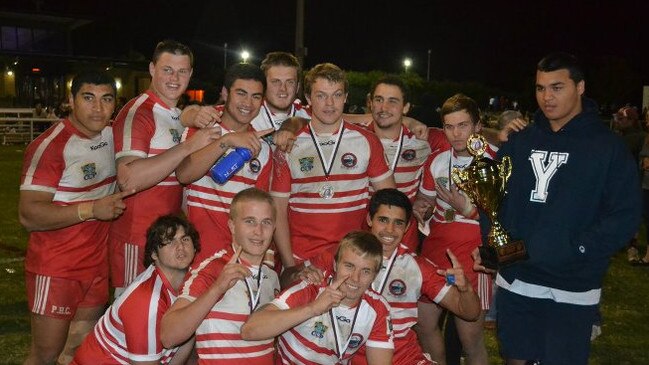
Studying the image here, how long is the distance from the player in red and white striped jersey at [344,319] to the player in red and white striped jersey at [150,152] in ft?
3.54

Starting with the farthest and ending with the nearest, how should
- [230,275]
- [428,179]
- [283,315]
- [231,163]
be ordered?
1. [428,179]
2. [231,163]
3. [283,315]
4. [230,275]

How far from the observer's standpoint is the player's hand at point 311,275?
4.19 metres

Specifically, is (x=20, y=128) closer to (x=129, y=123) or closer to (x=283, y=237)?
(x=129, y=123)

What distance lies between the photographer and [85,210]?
13.9ft

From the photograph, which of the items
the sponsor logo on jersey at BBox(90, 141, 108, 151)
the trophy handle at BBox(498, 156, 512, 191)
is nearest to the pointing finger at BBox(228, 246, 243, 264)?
the sponsor logo on jersey at BBox(90, 141, 108, 151)

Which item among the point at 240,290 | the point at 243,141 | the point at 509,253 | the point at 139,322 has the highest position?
the point at 243,141

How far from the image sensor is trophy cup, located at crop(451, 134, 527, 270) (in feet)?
12.7

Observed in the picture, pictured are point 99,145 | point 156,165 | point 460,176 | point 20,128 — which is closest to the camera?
point 156,165

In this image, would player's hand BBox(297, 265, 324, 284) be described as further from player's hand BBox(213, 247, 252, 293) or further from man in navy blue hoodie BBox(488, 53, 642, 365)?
man in navy blue hoodie BBox(488, 53, 642, 365)

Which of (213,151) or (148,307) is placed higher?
(213,151)

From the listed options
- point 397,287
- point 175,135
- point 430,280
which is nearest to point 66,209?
point 175,135

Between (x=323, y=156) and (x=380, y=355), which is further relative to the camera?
(x=323, y=156)

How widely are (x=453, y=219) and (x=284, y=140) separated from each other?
1.46 m

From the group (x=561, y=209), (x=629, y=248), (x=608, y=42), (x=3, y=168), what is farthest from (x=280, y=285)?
(x=608, y=42)
